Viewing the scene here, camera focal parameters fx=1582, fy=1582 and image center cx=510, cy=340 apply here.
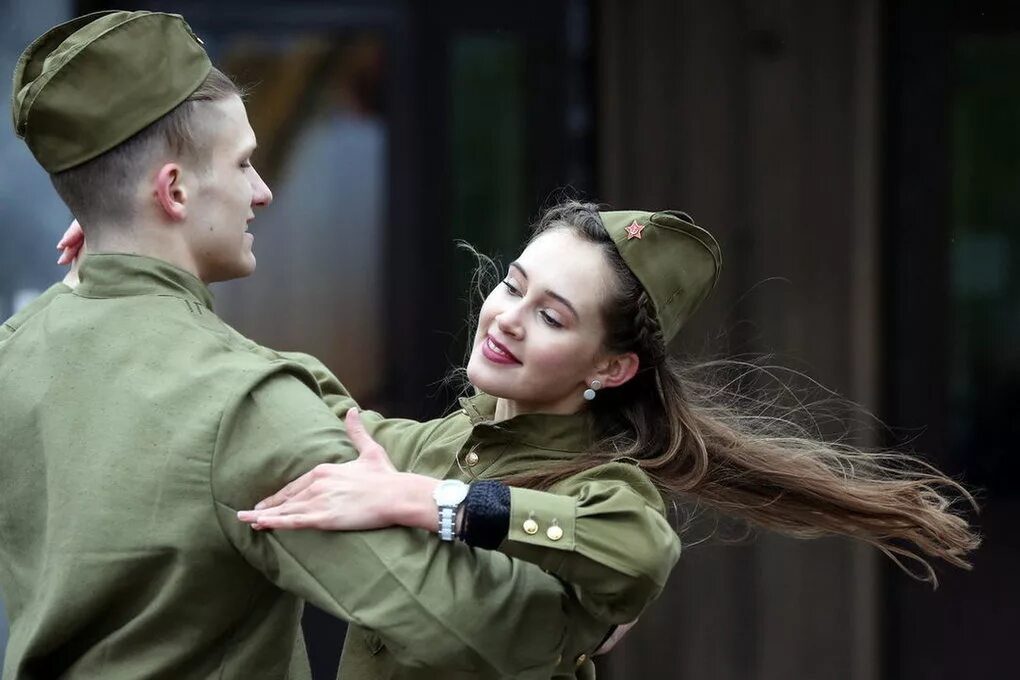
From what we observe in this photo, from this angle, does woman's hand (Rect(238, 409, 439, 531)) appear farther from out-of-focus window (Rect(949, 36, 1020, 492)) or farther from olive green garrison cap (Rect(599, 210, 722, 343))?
out-of-focus window (Rect(949, 36, 1020, 492))

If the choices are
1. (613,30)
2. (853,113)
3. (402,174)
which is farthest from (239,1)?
(853,113)

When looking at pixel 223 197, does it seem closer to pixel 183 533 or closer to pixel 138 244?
pixel 138 244

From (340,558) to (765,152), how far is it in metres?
3.09

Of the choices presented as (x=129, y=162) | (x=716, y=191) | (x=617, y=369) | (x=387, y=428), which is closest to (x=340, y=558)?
(x=129, y=162)

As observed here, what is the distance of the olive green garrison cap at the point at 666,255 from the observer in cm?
254

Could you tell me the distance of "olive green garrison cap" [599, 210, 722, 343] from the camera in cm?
254

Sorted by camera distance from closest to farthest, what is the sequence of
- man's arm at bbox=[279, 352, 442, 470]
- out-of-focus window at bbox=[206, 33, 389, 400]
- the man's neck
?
the man's neck < man's arm at bbox=[279, 352, 442, 470] < out-of-focus window at bbox=[206, 33, 389, 400]

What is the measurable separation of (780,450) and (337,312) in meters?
2.28

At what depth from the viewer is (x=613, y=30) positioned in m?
4.74

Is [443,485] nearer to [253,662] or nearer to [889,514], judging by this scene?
[253,662]

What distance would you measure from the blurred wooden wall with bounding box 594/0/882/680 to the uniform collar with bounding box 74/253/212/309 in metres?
2.77

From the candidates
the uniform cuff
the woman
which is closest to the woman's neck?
the woman

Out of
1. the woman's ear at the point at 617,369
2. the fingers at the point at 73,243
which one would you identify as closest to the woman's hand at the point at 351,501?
the woman's ear at the point at 617,369

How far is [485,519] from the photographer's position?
6.71 feet
